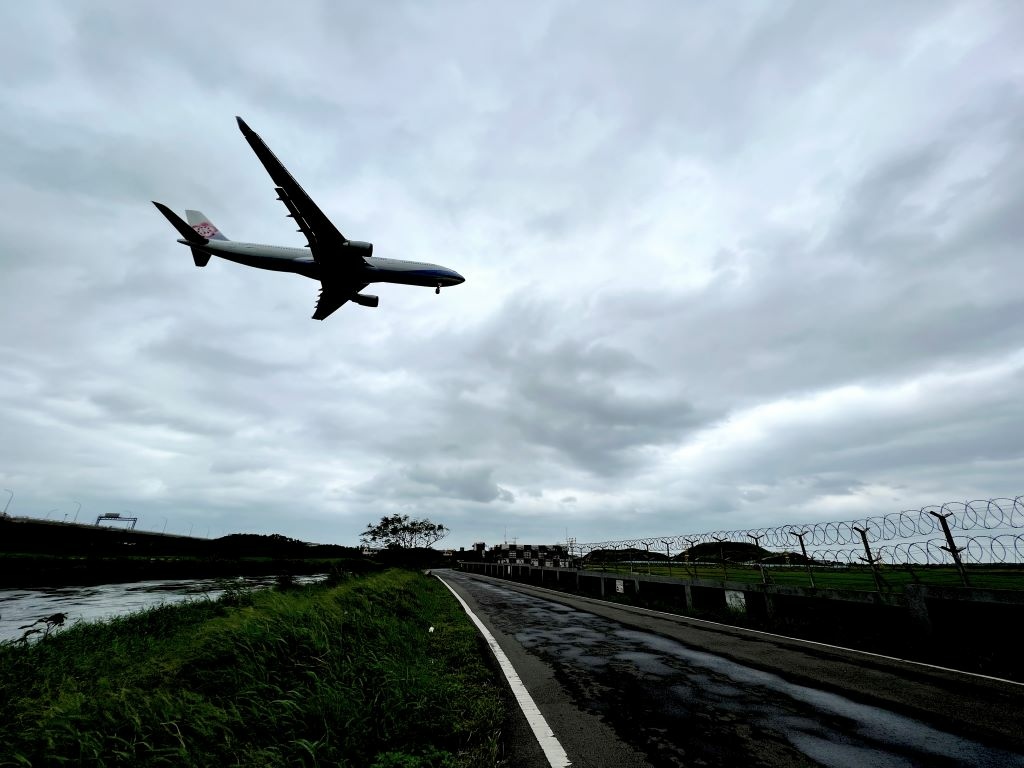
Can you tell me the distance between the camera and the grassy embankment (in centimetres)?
416

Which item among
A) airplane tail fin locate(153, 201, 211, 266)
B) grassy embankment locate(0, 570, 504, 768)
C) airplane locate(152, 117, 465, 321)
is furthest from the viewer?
airplane tail fin locate(153, 201, 211, 266)

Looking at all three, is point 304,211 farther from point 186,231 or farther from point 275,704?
point 275,704

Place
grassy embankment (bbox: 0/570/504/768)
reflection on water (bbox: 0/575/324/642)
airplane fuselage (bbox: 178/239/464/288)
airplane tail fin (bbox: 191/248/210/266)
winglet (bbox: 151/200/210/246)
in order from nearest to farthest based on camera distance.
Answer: grassy embankment (bbox: 0/570/504/768) → reflection on water (bbox: 0/575/324/642) → airplane fuselage (bbox: 178/239/464/288) → winglet (bbox: 151/200/210/246) → airplane tail fin (bbox: 191/248/210/266)

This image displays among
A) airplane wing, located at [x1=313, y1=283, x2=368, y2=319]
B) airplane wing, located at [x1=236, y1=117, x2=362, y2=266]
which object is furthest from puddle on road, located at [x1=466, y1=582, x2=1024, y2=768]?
airplane wing, located at [x1=313, y1=283, x2=368, y2=319]

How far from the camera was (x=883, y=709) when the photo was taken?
19.0 feet

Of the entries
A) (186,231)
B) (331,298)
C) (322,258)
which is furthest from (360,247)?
(186,231)

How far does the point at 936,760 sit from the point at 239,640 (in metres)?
8.13

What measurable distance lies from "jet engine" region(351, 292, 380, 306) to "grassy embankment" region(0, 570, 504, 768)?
2509 cm

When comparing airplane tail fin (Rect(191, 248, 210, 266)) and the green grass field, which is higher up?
airplane tail fin (Rect(191, 248, 210, 266))

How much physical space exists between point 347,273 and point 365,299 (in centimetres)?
514

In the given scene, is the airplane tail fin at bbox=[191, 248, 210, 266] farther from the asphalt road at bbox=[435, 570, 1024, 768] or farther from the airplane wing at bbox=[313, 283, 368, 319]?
the asphalt road at bbox=[435, 570, 1024, 768]

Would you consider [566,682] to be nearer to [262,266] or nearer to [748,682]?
[748,682]

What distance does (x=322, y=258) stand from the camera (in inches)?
1038

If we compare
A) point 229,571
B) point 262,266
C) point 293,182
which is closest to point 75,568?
point 229,571
